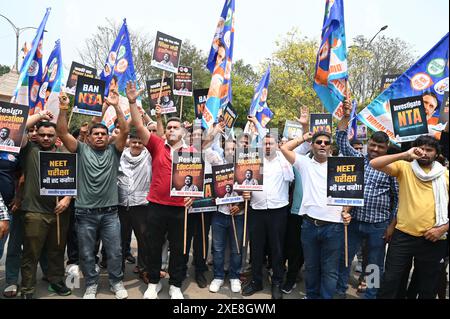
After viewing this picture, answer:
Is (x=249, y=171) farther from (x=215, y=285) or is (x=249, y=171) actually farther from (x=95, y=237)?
(x=95, y=237)

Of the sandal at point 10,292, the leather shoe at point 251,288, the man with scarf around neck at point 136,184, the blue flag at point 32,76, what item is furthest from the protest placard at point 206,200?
the blue flag at point 32,76

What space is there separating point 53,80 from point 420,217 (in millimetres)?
6163

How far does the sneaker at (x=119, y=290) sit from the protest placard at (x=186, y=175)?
149cm

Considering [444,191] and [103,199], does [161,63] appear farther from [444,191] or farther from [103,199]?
[444,191]

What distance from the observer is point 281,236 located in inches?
179

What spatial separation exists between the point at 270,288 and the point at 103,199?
2.54 metres

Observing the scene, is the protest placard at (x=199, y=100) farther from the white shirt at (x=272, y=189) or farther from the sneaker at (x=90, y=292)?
the sneaker at (x=90, y=292)

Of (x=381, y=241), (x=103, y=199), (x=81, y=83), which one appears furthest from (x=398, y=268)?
(x=81, y=83)

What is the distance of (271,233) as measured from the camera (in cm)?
450

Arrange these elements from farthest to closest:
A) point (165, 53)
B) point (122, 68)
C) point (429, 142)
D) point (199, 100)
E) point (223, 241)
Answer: point (199, 100), point (122, 68), point (165, 53), point (223, 241), point (429, 142)

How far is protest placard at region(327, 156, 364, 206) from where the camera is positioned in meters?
3.69

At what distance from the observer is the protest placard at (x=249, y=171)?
14.2 ft

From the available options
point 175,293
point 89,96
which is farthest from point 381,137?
point 89,96

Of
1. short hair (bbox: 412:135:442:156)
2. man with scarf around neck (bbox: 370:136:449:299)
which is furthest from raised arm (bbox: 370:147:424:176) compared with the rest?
short hair (bbox: 412:135:442:156)
